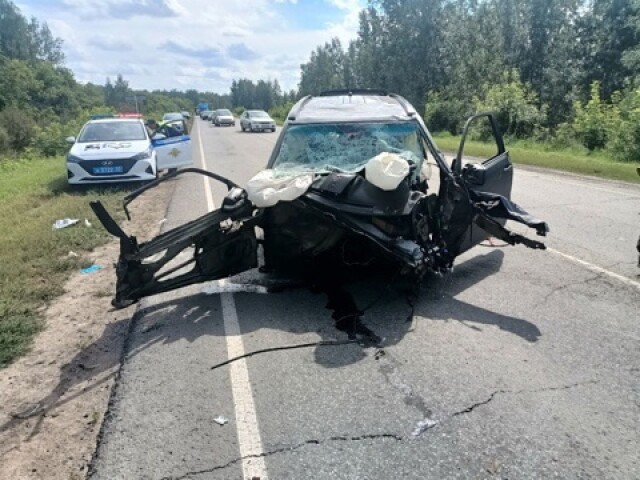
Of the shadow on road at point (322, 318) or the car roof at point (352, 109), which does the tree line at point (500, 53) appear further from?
the shadow on road at point (322, 318)

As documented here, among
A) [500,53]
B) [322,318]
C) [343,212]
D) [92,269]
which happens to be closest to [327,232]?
[343,212]

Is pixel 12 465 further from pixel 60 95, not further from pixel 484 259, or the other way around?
pixel 60 95

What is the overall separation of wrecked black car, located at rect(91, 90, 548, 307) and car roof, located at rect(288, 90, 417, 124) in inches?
1.4

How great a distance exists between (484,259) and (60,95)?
63.7m

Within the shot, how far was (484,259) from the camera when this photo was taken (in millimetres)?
6469

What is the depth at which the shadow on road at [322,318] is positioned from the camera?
4293 mm

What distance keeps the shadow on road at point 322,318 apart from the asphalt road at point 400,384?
2cm

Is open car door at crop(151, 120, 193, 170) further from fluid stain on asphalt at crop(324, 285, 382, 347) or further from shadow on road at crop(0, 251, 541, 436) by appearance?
fluid stain on asphalt at crop(324, 285, 382, 347)

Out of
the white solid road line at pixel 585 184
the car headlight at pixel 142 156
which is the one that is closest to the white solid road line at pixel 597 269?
the white solid road line at pixel 585 184

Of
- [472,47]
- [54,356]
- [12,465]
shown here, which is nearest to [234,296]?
[54,356]

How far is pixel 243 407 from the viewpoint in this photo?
3.57 m

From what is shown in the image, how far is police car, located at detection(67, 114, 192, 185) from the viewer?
481 inches

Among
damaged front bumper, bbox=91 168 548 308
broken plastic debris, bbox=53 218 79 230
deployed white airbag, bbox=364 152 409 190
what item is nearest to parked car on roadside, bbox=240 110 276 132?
broken plastic debris, bbox=53 218 79 230

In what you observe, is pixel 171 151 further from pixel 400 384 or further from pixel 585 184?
pixel 400 384
